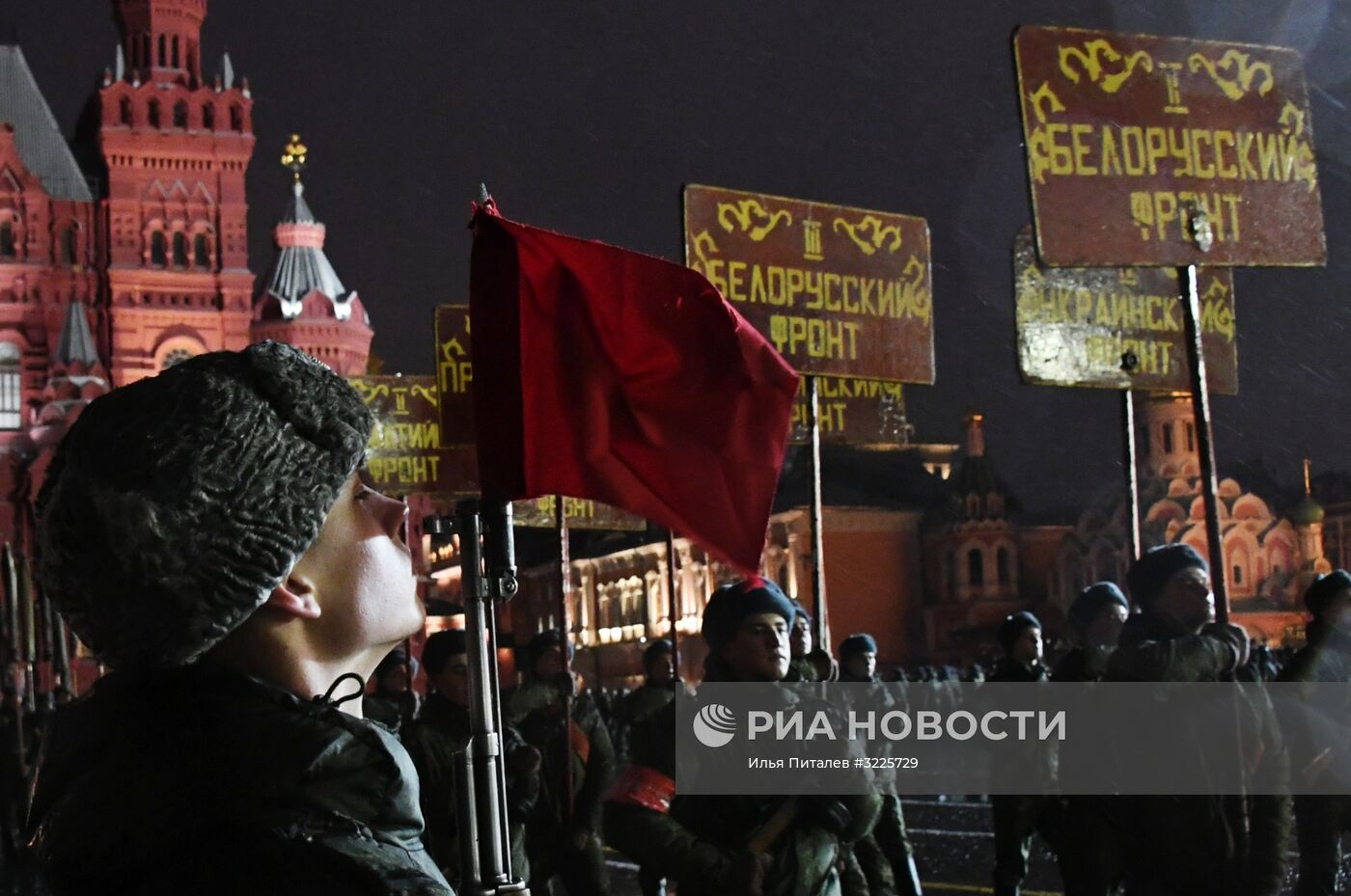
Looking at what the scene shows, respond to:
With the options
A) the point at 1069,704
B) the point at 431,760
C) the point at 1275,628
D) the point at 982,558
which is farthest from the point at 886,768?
the point at 982,558

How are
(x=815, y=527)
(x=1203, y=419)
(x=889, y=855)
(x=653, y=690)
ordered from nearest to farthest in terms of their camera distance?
(x=1203, y=419), (x=889, y=855), (x=653, y=690), (x=815, y=527)

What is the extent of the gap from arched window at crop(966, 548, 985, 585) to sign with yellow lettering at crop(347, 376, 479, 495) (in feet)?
127

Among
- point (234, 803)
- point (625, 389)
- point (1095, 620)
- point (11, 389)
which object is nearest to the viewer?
point (234, 803)

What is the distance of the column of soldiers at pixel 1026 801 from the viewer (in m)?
5.15

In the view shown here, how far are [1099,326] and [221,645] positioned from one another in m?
7.10

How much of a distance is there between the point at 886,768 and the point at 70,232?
56.0m

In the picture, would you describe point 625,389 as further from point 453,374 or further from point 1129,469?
point 453,374

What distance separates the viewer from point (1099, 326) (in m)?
8.31

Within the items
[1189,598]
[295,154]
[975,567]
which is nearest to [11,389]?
[295,154]

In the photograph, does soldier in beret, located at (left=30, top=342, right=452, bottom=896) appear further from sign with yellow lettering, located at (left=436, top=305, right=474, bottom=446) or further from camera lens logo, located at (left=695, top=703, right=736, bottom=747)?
sign with yellow lettering, located at (left=436, top=305, right=474, bottom=446)

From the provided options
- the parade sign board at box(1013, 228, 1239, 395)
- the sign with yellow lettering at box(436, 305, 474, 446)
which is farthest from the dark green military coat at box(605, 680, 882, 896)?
the sign with yellow lettering at box(436, 305, 474, 446)

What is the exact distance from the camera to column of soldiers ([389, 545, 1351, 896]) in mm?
5152

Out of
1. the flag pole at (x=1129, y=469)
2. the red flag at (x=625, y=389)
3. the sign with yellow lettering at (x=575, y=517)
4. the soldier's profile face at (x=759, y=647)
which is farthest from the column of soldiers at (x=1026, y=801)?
the sign with yellow lettering at (x=575, y=517)

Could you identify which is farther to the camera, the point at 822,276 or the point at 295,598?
the point at 822,276
